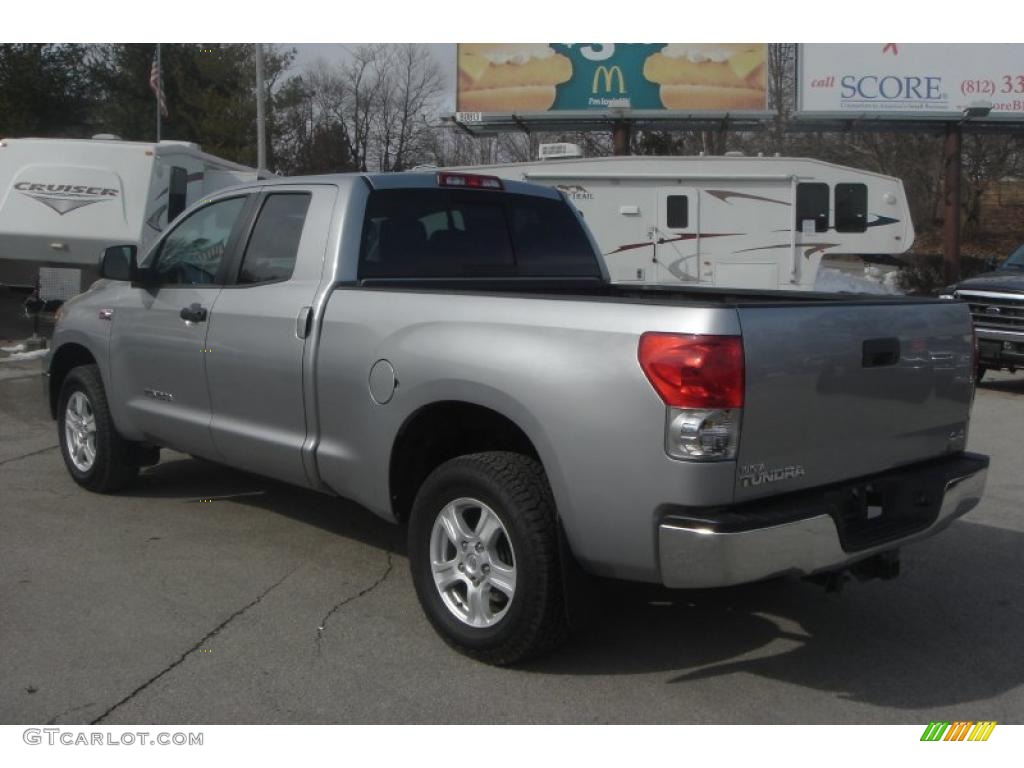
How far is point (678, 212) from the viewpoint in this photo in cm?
1532

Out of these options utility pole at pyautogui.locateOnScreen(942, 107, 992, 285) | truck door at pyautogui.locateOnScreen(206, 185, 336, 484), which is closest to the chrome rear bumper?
truck door at pyautogui.locateOnScreen(206, 185, 336, 484)

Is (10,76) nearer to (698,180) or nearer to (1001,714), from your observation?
(698,180)

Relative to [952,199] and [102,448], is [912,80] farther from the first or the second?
[102,448]

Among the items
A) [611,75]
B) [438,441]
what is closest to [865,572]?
[438,441]

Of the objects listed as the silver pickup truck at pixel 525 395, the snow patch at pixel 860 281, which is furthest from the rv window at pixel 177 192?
the snow patch at pixel 860 281

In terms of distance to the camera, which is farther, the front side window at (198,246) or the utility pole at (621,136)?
the utility pole at (621,136)

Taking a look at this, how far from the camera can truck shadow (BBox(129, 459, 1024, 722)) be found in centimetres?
415

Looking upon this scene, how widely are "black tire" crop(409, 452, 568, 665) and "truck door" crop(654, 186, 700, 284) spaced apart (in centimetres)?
1143

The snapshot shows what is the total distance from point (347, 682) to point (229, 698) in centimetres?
43

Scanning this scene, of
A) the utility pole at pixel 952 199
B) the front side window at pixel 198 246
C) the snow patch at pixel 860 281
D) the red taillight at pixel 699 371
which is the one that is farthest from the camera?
the utility pole at pixel 952 199

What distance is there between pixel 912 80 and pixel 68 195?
19553 mm

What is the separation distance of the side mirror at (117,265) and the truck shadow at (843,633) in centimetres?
203

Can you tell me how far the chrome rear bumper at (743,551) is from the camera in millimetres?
3510
